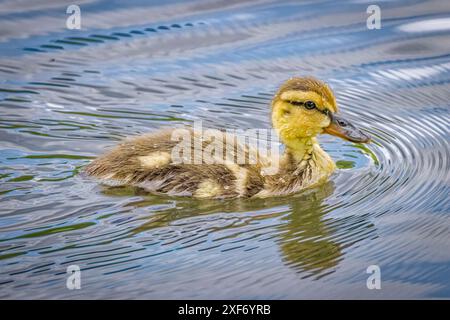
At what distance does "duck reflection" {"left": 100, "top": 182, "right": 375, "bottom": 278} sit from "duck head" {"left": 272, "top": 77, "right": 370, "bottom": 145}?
328 mm

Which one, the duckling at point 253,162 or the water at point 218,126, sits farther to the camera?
the duckling at point 253,162

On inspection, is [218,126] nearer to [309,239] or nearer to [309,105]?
[309,105]

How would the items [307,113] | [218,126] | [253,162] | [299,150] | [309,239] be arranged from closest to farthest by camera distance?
[309,239]
[253,162]
[307,113]
[299,150]
[218,126]

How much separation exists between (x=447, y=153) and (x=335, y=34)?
2.00 meters

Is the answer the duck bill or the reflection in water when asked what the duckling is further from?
the reflection in water

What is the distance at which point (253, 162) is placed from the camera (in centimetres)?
578

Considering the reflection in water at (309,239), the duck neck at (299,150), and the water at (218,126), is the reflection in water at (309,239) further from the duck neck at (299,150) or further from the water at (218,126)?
the duck neck at (299,150)

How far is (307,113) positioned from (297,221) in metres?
0.81

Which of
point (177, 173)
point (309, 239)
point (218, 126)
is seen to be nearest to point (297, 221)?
point (309, 239)

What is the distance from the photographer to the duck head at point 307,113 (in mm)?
5855

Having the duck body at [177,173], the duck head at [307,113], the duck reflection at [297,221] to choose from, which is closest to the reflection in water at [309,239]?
the duck reflection at [297,221]

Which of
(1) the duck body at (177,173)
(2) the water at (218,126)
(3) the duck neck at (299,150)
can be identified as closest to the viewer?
(2) the water at (218,126)

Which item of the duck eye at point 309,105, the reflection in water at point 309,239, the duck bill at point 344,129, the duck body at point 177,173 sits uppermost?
the duck eye at point 309,105

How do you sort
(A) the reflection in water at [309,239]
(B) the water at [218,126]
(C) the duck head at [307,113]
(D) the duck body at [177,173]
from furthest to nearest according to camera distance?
(C) the duck head at [307,113]
(D) the duck body at [177,173]
(A) the reflection in water at [309,239]
(B) the water at [218,126]
